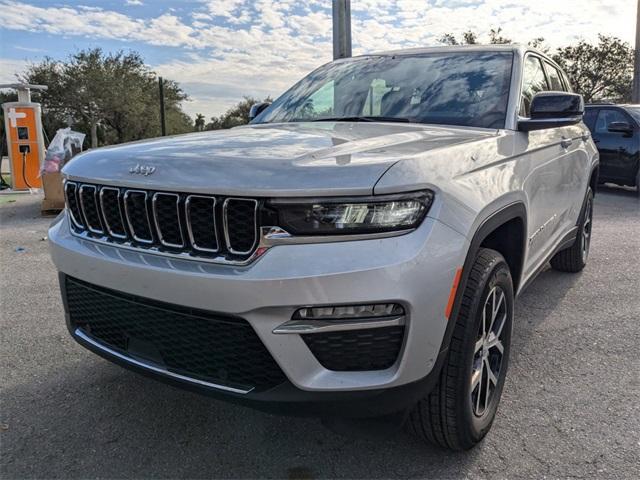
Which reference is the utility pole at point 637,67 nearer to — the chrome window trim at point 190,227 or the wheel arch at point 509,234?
the wheel arch at point 509,234

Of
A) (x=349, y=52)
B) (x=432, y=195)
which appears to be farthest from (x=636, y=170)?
(x=432, y=195)

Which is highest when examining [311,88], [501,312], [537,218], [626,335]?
[311,88]

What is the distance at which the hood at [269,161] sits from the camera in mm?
1816

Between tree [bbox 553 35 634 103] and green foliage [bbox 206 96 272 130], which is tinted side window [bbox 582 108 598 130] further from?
green foliage [bbox 206 96 272 130]

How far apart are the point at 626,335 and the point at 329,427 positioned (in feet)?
7.36

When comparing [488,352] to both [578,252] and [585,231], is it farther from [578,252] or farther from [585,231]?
[585,231]

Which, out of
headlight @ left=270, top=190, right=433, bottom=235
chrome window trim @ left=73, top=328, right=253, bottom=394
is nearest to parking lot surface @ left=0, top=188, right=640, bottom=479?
chrome window trim @ left=73, top=328, right=253, bottom=394

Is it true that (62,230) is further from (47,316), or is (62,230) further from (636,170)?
(636,170)

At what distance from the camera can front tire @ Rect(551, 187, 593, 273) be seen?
15.8 ft

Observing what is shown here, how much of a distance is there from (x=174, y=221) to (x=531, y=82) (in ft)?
8.40

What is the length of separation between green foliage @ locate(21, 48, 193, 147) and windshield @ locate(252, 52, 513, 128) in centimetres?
3018

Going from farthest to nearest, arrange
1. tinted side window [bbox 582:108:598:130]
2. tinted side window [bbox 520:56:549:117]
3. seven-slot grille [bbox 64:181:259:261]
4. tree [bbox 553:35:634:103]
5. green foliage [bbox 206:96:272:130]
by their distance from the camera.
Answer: green foliage [bbox 206:96:272:130] < tree [bbox 553:35:634:103] < tinted side window [bbox 582:108:598:130] < tinted side window [bbox 520:56:549:117] < seven-slot grille [bbox 64:181:259:261]

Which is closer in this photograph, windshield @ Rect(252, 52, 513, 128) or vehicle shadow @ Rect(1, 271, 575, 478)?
vehicle shadow @ Rect(1, 271, 575, 478)

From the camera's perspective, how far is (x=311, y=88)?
384 cm
